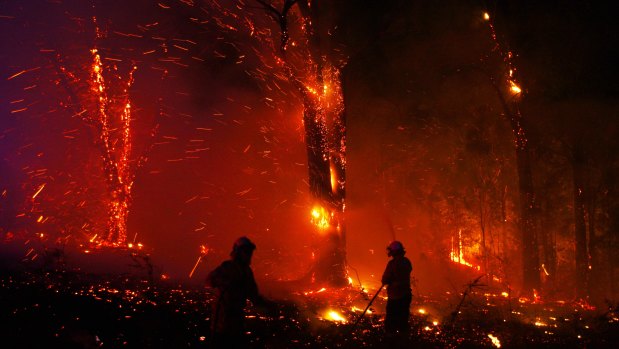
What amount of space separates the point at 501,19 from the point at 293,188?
1156cm

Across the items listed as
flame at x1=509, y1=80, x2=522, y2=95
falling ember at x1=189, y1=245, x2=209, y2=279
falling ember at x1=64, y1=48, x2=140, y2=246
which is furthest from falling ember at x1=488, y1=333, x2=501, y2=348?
falling ember at x1=64, y1=48, x2=140, y2=246

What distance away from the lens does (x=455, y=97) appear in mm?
18188

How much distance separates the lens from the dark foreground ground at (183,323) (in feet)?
19.1

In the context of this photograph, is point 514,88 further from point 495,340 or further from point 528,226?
point 495,340

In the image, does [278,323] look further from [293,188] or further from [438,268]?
[438,268]

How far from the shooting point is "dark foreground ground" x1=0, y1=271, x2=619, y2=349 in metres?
5.81

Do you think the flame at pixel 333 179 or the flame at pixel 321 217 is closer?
the flame at pixel 321 217

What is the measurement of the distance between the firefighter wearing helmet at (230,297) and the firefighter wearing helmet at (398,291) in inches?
128

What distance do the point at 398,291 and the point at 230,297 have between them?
357cm

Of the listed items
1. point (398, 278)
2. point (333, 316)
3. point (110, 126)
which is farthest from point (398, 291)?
point (110, 126)

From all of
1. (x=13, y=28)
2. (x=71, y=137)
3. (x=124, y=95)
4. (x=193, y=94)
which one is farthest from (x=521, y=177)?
(x=13, y=28)

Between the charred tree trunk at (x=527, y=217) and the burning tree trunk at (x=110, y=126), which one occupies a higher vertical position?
the burning tree trunk at (x=110, y=126)

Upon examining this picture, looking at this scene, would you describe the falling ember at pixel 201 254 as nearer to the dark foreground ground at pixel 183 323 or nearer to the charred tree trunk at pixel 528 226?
the dark foreground ground at pixel 183 323

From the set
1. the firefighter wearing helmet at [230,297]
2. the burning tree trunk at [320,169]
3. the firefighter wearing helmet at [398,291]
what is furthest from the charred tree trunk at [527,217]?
the firefighter wearing helmet at [230,297]
